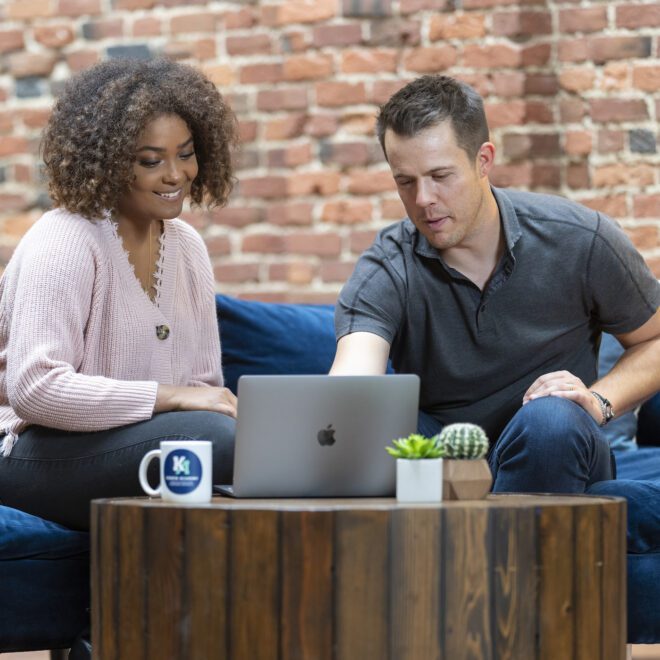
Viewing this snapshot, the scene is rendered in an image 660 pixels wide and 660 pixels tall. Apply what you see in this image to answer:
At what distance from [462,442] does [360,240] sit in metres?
1.72

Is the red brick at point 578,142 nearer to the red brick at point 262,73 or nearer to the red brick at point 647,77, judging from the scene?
the red brick at point 647,77

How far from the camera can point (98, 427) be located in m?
2.20

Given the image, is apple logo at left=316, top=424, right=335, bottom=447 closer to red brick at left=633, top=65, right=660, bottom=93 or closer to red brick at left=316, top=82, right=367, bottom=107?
red brick at left=316, top=82, right=367, bottom=107

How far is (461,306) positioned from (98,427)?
77cm

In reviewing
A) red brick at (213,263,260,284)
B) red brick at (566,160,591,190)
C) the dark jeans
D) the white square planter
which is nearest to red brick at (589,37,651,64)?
red brick at (566,160,591,190)

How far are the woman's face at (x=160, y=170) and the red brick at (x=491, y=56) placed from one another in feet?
3.76

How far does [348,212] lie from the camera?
11.2ft

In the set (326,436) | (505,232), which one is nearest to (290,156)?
(505,232)

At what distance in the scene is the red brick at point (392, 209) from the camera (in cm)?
337

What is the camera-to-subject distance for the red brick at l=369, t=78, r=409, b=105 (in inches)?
133

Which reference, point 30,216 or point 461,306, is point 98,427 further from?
point 30,216

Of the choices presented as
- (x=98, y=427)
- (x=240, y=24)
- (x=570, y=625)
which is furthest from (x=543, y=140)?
(x=570, y=625)

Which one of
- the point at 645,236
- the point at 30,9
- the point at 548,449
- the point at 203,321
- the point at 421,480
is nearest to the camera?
the point at 421,480

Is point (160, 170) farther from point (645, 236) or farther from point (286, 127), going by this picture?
point (645, 236)
